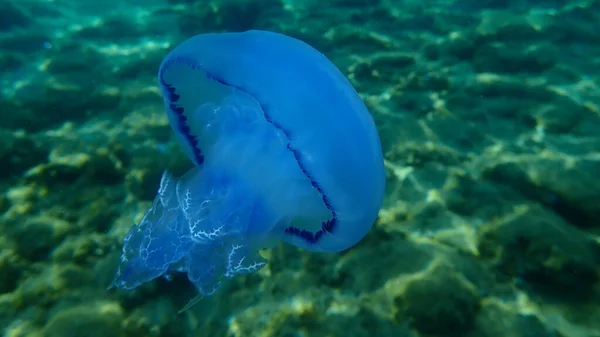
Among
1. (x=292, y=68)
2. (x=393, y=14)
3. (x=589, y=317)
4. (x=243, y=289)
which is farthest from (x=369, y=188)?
(x=393, y=14)

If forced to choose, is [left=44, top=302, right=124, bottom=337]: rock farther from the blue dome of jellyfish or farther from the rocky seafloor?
the blue dome of jellyfish

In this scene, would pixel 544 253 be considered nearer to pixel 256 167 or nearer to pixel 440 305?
pixel 440 305

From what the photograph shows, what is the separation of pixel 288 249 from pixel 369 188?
4.37 feet

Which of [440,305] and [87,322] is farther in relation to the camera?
[87,322]

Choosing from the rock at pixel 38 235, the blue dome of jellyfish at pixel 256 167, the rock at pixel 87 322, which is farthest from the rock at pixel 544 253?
the rock at pixel 38 235

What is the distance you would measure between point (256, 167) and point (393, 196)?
166cm

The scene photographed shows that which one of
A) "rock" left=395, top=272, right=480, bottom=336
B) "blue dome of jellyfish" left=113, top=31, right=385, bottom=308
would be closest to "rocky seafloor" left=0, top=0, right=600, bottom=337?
"rock" left=395, top=272, right=480, bottom=336

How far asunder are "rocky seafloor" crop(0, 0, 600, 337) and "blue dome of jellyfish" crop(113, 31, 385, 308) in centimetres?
55

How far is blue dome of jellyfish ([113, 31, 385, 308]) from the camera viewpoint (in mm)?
2275

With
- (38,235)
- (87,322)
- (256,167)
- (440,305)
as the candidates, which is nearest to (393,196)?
(440,305)

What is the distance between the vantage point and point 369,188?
244cm

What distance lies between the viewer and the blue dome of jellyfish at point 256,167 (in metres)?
2.28

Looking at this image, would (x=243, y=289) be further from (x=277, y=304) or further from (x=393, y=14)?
(x=393, y=14)

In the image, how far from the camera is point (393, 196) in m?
3.87
